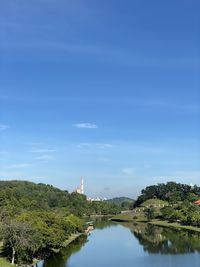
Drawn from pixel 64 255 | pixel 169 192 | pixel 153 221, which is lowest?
pixel 64 255

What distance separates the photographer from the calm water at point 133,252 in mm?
54156

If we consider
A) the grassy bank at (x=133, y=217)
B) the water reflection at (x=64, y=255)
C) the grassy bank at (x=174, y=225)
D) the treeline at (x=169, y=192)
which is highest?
the treeline at (x=169, y=192)

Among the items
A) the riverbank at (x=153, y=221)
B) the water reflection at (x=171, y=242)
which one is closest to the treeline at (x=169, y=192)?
the riverbank at (x=153, y=221)

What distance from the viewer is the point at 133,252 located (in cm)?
6569

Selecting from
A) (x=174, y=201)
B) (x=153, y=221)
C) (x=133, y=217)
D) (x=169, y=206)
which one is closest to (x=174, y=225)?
(x=153, y=221)

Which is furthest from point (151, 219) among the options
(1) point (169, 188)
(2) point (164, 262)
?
(2) point (164, 262)

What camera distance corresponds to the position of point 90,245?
74625mm

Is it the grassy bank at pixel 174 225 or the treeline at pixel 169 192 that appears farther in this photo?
the treeline at pixel 169 192

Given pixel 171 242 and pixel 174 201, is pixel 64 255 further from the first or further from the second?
pixel 174 201

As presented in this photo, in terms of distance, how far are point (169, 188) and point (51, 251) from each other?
387ft

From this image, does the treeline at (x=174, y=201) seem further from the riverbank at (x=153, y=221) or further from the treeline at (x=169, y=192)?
the riverbank at (x=153, y=221)

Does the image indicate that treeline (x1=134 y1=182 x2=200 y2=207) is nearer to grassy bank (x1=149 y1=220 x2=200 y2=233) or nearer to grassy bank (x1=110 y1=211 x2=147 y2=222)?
grassy bank (x1=110 y1=211 x2=147 y2=222)

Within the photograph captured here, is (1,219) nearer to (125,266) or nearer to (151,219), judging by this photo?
(125,266)

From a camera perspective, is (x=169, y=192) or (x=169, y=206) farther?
(x=169, y=192)
